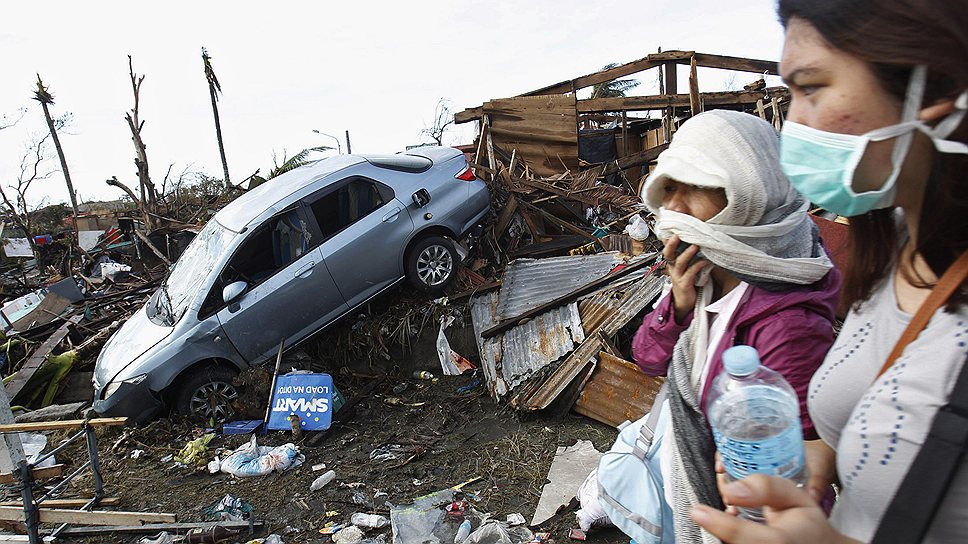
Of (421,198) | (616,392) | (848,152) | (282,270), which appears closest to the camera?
(848,152)

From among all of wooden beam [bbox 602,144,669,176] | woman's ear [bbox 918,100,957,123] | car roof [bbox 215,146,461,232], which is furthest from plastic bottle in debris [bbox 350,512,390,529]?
wooden beam [bbox 602,144,669,176]

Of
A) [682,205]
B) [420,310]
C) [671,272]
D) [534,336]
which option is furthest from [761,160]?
[420,310]

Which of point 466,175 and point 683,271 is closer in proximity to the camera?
point 683,271

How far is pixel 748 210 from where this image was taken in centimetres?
145

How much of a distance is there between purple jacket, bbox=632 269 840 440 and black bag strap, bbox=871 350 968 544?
1.74 ft

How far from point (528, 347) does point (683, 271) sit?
4092 millimetres

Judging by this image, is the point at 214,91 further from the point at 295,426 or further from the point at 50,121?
the point at 295,426

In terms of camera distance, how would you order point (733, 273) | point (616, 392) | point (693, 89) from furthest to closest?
point (693, 89), point (616, 392), point (733, 273)

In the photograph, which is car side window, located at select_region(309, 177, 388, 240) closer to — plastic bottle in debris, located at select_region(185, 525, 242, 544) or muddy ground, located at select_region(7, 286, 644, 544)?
muddy ground, located at select_region(7, 286, 644, 544)

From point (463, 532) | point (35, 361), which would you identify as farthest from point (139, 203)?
point (463, 532)

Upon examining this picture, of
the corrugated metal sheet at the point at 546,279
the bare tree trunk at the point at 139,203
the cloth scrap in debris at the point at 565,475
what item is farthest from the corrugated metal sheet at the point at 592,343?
the bare tree trunk at the point at 139,203

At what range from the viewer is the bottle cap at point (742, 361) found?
43.7 inches

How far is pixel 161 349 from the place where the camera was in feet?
18.1

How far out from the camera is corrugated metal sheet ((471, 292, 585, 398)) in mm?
5398
